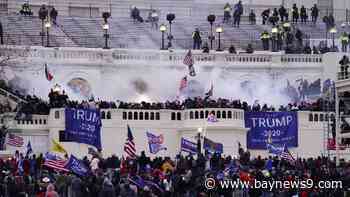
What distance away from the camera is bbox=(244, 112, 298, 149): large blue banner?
60.9 meters

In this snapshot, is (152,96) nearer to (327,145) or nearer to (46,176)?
(327,145)

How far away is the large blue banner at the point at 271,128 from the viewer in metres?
→ 60.9

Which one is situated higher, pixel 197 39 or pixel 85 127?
pixel 197 39

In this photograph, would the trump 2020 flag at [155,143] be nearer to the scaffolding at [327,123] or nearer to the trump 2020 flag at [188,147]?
the trump 2020 flag at [188,147]

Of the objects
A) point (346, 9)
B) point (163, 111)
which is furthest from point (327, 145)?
point (346, 9)

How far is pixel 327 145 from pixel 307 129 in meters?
1.28

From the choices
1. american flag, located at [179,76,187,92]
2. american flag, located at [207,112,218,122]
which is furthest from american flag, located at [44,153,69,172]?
american flag, located at [179,76,187,92]

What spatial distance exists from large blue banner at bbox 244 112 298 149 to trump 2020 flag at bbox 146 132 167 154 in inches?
140

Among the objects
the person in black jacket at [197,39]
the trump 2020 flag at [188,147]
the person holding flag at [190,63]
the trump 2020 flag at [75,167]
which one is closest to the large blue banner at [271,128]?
the trump 2020 flag at [188,147]

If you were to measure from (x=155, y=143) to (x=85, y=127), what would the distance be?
11.9ft

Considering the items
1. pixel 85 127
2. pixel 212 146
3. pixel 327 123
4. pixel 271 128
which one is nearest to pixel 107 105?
pixel 85 127

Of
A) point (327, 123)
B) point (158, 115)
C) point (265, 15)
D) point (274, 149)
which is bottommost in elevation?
point (274, 149)

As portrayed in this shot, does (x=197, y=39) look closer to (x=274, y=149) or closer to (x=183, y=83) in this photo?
(x=183, y=83)

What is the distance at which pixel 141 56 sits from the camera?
7231 centimetres
